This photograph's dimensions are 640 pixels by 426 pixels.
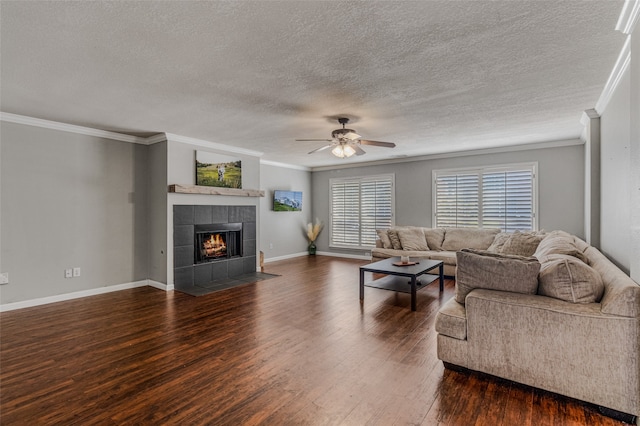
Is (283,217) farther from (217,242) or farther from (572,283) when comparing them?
(572,283)

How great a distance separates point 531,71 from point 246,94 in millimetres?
2728

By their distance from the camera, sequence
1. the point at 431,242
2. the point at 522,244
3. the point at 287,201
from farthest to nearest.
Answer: the point at 287,201 < the point at 431,242 < the point at 522,244

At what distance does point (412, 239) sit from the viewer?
643cm

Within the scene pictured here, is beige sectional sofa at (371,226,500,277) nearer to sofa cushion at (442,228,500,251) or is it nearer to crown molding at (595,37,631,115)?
sofa cushion at (442,228,500,251)

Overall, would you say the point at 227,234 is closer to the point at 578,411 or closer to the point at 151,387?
the point at 151,387

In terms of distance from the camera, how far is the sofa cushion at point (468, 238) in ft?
19.5

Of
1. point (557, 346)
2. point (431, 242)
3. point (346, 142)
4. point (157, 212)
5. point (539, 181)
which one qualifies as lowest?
point (557, 346)

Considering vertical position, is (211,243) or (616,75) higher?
(616,75)

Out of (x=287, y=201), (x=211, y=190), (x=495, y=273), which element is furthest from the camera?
(x=287, y=201)

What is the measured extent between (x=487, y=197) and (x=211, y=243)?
18.0 ft

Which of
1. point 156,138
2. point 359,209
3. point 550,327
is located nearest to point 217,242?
point 156,138

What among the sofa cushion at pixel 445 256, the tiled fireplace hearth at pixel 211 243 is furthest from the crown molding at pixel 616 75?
the tiled fireplace hearth at pixel 211 243

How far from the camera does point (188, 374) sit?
8.07 ft

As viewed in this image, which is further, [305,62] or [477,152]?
[477,152]
